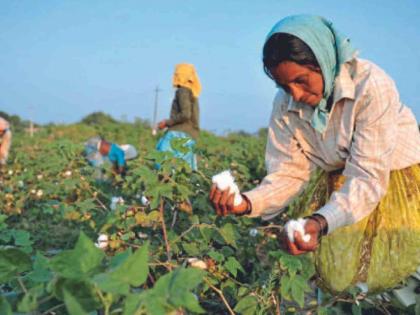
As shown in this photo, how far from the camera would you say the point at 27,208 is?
517cm

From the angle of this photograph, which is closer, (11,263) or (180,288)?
(180,288)

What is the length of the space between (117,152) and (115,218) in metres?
3.88

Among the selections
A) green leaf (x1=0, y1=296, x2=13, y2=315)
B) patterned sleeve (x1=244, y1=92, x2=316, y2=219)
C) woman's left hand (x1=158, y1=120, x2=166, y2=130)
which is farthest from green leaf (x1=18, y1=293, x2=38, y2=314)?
woman's left hand (x1=158, y1=120, x2=166, y2=130)

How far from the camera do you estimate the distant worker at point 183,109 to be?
15.4 ft

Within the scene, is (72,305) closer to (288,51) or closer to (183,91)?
(288,51)

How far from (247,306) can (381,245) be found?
1.94 ft

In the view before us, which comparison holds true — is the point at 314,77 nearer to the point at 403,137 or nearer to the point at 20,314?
the point at 403,137

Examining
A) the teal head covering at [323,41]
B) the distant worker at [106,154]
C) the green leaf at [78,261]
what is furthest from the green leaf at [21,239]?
the distant worker at [106,154]

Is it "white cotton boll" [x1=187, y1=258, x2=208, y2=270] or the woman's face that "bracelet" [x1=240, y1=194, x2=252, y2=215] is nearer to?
"white cotton boll" [x1=187, y1=258, x2=208, y2=270]

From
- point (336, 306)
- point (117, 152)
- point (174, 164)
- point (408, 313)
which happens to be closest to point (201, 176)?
point (174, 164)

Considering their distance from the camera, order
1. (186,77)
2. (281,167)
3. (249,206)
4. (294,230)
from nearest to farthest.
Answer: (294,230)
(249,206)
(281,167)
(186,77)

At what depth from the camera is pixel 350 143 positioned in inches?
75.6

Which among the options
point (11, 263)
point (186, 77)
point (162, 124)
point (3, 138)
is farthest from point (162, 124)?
point (11, 263)

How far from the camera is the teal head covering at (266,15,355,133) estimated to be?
1709mm
